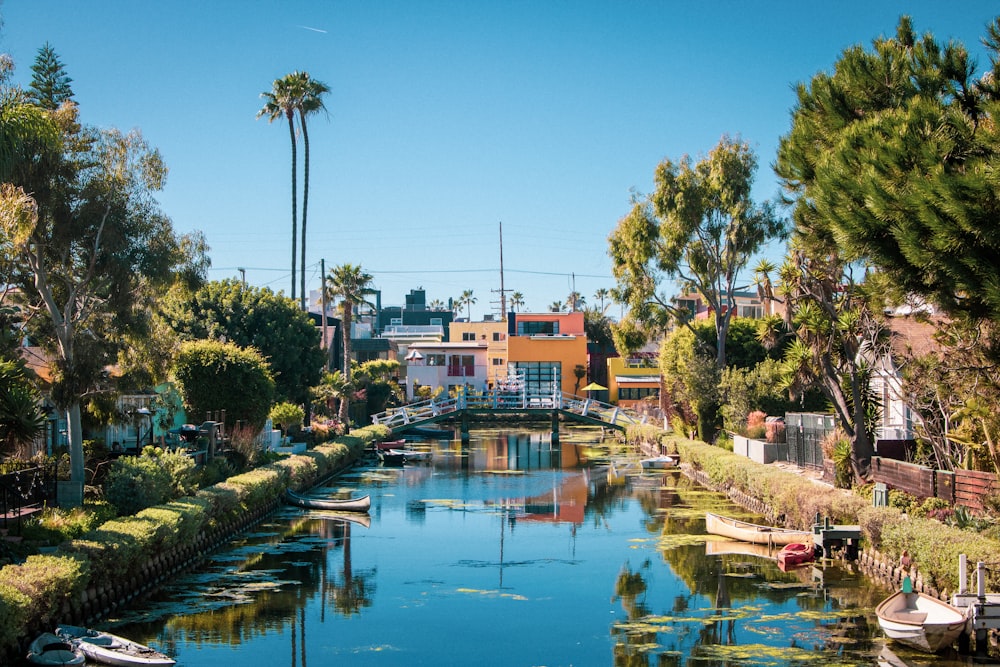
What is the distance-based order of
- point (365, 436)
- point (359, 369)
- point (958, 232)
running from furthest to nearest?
point (359, 369), point (365, 436), point (958, 232)

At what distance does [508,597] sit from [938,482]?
905 centimetres

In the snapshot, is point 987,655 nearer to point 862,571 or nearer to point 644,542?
point 862,571

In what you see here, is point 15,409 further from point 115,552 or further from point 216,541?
point 216,541

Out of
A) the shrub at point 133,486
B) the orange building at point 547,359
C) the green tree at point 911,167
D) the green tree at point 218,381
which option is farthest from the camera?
the orange building at point 547,359

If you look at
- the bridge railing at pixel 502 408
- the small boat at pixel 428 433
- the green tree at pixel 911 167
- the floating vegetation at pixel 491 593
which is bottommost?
the floating vegetation at pixel 491 593

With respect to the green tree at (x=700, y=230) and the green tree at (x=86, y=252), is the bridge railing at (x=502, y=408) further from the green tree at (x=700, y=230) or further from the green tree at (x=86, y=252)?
the green tree at (x=86, y=252)

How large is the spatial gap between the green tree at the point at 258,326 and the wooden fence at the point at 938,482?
96.9 ft

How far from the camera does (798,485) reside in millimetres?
27125

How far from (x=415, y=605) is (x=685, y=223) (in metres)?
31.4

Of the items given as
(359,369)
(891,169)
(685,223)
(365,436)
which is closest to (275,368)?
(365,436)

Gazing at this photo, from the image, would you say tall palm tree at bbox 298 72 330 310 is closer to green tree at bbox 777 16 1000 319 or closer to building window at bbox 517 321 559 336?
building window at bbox 517 321 559 336

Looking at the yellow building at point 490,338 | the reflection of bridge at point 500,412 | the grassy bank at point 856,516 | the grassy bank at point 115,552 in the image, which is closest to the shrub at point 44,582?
the grassy bank at point 115,552

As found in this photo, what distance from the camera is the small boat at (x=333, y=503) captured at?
33.5 metres

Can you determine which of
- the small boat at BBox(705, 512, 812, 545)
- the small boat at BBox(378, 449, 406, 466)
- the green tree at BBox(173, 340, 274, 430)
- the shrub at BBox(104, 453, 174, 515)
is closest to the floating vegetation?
the small boat at BBox(705, 512, 812, 545)
